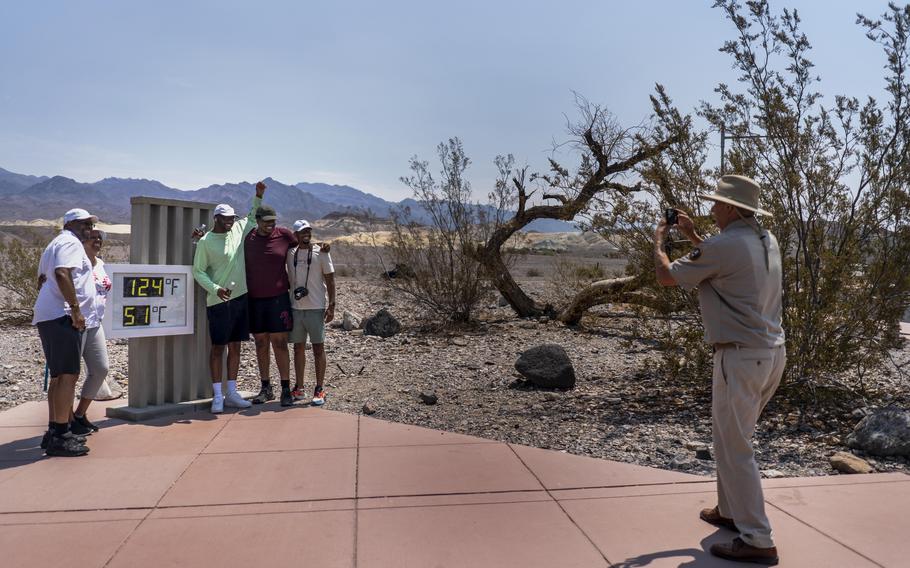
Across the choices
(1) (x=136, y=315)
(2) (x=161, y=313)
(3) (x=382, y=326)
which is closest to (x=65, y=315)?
(1) (x=136, y=315)

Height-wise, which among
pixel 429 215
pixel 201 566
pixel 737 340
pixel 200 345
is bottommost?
pixel 201 566

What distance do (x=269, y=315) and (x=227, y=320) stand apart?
43cm

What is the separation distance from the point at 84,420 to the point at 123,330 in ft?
2.95

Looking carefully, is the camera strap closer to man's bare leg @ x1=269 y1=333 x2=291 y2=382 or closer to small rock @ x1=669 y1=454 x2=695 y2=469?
man's bare leg @ x1=269 y1=333 x2=291 y2=382

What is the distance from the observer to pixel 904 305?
24.8ft

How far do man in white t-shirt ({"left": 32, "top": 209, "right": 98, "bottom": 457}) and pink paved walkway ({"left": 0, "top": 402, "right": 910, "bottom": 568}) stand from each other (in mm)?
202

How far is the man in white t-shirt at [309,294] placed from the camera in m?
8.20

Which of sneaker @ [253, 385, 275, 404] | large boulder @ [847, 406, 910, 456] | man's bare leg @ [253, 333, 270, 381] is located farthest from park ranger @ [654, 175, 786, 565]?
sneaker @ [253, 385, 275, 404]

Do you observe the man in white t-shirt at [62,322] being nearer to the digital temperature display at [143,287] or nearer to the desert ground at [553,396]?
the digital temperature display at [143,287]

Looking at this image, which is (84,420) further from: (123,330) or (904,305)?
(904,305)

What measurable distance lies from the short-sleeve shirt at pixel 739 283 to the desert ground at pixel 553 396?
194 cm

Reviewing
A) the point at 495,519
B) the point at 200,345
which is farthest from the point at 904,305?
the point at 200,345

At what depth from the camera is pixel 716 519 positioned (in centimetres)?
472

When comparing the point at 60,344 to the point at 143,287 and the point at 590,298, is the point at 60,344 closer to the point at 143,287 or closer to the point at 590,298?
the point at 143,287
